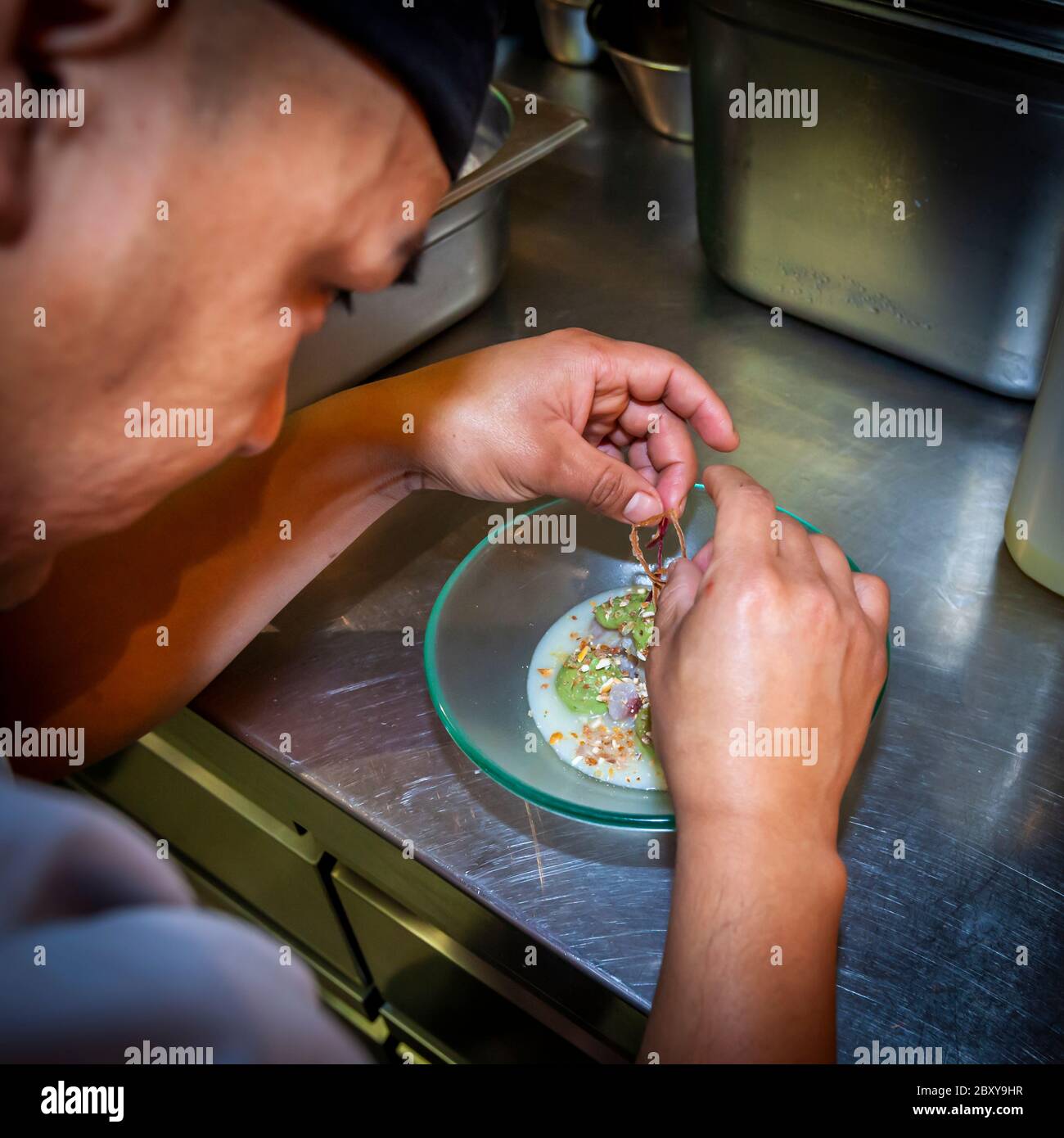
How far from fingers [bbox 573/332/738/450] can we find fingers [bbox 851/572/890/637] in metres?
0.23

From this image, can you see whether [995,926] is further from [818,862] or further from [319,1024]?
[319,1024]

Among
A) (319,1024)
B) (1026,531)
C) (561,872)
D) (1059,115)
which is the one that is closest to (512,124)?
(1059,115)

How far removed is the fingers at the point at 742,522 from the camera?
72cm

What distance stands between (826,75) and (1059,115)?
0.20 m

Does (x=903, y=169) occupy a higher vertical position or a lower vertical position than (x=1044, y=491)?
higher

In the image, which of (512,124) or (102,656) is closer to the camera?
(102,656)

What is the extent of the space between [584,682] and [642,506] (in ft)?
0.48

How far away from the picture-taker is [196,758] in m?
0.99

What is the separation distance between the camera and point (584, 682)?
0.84 meters

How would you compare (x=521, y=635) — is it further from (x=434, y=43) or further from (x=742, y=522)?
(x=434, y=43)

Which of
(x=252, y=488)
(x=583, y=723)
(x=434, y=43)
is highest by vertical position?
(x=434, y=43)

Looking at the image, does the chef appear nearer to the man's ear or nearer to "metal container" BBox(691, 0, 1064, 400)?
the man's ear

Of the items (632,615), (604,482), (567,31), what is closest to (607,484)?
(604,482)

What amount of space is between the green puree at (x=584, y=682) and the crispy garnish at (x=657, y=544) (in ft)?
0.22
